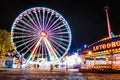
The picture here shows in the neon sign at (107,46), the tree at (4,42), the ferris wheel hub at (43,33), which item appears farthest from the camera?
the tree at (4,42)

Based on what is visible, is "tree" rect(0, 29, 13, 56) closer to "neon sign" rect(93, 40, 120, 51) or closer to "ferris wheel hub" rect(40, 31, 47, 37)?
"ferris wheel hub" rect(40, 31, 47, 37)

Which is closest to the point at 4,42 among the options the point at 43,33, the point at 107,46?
the point at 43,33

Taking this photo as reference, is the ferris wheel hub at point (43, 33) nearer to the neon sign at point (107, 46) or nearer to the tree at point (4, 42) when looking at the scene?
the neon sign at point (107, 46)

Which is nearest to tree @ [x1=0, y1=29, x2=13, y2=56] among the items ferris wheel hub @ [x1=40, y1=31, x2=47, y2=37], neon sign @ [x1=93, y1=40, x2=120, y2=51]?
ferris wheel hub @ [x1=40, y1=31, x2=47, y2=37]

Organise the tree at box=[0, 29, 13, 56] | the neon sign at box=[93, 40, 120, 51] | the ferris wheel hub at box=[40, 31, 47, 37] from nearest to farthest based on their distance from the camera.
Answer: the ferris wheel hub at box=[40, 31, 47, 37] < the neon sign at box=[93, 40, 120, 51] < the tree at box=[0, 29, 13, 56]

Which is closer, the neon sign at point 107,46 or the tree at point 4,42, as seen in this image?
the neon sign at point 107,46

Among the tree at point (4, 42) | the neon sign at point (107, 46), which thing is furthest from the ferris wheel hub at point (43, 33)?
the tree at point (4, 42)

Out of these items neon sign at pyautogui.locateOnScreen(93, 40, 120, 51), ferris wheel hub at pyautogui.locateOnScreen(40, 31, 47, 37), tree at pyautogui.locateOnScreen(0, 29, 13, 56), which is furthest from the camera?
tree at pyautogui.locateOnScreen(0, 29, 13, 56)

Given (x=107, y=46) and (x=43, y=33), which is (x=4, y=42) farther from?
(x=107, y=46)

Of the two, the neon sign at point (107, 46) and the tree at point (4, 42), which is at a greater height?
the tree at point (4, 42)

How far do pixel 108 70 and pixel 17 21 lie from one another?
74.2 ft

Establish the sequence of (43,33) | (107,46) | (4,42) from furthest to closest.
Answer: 1. (4,42)
2. (107,46)
3. (43,33)

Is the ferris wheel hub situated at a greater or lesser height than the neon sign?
greater

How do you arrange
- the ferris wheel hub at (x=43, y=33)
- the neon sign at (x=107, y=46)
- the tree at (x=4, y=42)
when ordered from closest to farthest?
the ferris wheel hub at (x=43, y=33), the neon sign at (x=107, y=46), the tree at (x=4, y=42)
